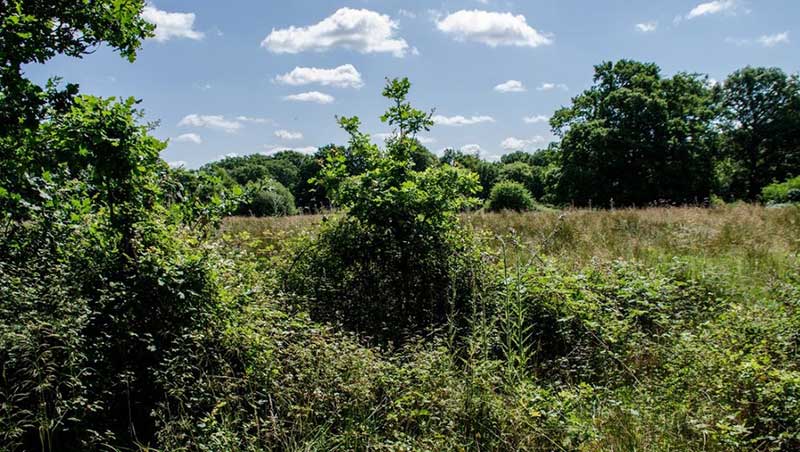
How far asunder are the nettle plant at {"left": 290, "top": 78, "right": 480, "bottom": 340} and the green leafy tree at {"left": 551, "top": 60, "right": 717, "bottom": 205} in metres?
30.4

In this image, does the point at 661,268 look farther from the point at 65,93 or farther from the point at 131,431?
the point at 65,93

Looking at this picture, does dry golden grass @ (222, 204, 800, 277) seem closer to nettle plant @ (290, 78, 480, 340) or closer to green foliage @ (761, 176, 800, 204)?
nettle plant @ (290, 78, 480, 340)

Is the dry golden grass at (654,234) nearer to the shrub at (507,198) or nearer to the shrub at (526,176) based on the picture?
the shrub at (507,198)

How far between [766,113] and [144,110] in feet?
173

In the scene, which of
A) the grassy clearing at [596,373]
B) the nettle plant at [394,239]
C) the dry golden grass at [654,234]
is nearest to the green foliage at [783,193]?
the dry golden grass at [654,234]

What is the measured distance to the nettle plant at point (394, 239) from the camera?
491cm

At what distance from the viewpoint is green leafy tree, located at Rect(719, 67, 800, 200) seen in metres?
39.9

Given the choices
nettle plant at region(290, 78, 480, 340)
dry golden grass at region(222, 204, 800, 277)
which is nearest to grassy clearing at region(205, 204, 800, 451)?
nettle plant at region(290, 78, 480, 340)

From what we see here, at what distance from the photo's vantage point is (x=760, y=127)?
41531 millimetres

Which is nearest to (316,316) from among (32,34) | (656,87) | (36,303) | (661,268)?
(36,303)

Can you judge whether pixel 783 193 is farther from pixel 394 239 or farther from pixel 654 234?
pixel 394 239

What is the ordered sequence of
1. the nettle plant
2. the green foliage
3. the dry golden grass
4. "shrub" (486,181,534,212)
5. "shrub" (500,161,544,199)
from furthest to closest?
"shrub" (500,161,544,199) → "shrub" (486,181,534,212) → the green foliage → the dry golden grass → the nettle plant

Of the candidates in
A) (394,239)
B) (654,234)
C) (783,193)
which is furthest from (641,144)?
(394,239)

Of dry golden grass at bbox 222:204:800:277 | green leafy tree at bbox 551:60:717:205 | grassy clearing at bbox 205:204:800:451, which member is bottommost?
grassy clearing at bbox 205:204:800:451
